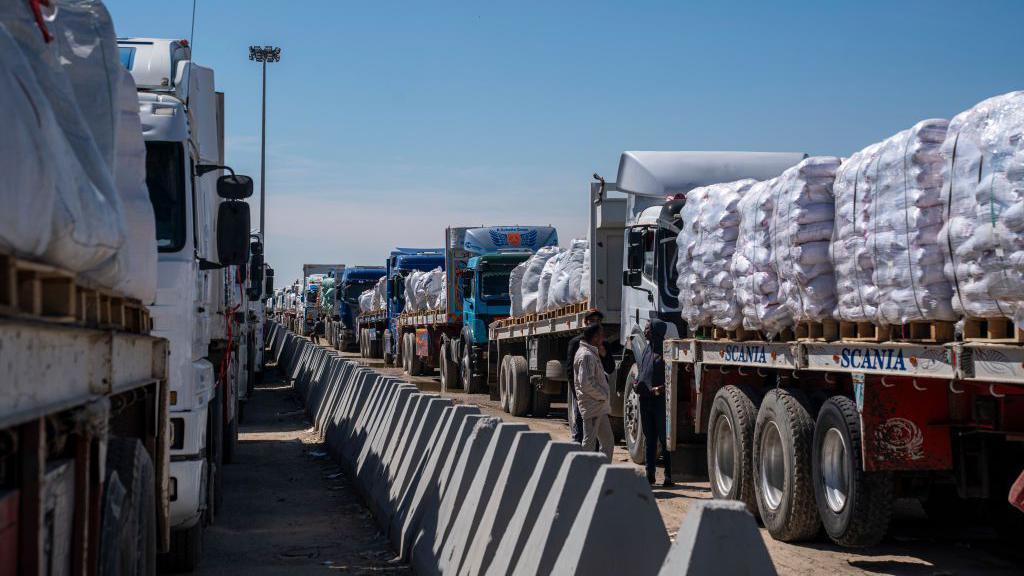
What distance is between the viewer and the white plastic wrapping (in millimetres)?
5781

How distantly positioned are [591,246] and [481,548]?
1069 cm

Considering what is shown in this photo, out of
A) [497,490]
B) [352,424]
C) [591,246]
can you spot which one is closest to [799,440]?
[497,490]

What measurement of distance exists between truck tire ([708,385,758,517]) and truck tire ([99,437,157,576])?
535 cm

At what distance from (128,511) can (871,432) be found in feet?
16.0

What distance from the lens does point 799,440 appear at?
9.35m

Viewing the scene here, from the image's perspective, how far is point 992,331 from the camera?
6.80m

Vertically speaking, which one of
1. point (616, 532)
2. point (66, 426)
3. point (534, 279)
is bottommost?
point (616, 532)

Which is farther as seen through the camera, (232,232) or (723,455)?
(723,455)

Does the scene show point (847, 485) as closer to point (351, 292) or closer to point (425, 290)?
point (425, 290)

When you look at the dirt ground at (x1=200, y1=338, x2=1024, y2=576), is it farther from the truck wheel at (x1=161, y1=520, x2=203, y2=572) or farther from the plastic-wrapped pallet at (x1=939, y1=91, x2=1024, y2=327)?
the plastic-wrapped pallet at (x1=939, y1=91, x2=1024, y2=327)

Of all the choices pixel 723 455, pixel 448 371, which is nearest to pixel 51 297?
pixel 723 455

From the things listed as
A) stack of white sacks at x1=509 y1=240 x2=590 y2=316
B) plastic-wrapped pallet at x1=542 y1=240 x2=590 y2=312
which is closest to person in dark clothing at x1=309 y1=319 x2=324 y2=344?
stack of white sacks at x1=509 y1=240 x2=590 y2=316

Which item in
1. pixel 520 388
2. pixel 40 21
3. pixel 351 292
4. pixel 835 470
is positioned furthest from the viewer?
pixel 351 292

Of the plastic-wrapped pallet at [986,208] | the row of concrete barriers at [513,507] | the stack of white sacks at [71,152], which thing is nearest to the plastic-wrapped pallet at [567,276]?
the row of concrete barriers at [513,507]
